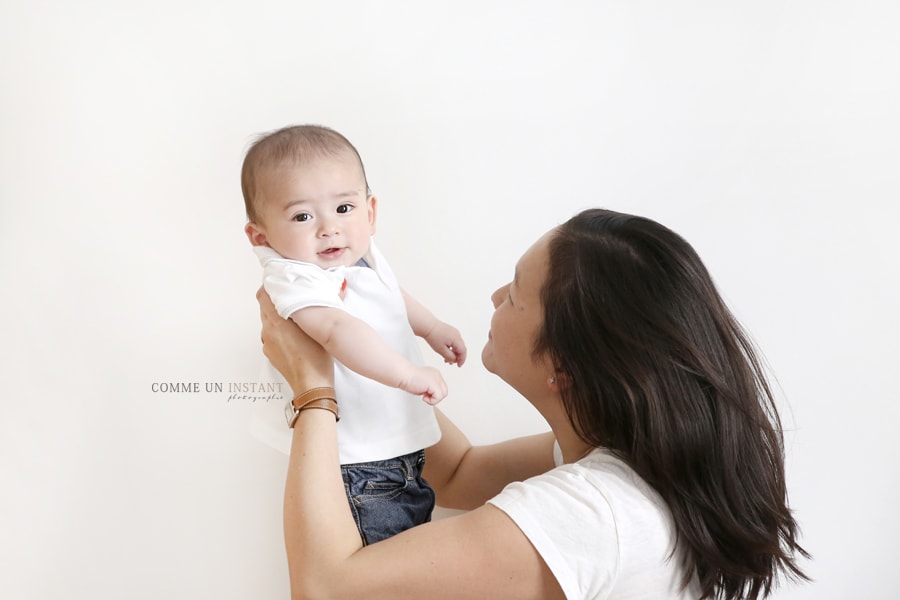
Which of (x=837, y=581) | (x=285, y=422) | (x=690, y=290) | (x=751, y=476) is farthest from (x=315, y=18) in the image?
(x=837, y=581)

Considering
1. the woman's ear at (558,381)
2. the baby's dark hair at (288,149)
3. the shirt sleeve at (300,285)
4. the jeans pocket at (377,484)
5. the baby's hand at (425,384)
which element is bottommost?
the jeans pocket at (377,484)

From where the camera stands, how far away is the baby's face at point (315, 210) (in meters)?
1.35

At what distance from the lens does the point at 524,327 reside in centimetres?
139

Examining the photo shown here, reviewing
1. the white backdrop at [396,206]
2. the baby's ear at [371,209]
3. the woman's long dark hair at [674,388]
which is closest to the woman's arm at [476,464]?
the white backdrop at [396,206]

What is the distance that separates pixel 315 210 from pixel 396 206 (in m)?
0.51

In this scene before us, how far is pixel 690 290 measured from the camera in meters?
1.26

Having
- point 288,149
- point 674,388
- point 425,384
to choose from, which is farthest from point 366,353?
point 674,388

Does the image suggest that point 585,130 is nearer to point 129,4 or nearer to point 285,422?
point 285,422

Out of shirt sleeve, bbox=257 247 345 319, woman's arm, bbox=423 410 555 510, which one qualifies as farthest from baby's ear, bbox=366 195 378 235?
woman's arm, bbox=423 410 555 510

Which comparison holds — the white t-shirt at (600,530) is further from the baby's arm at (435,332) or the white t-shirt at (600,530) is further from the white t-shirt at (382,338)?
the baby's arm at (435,332)

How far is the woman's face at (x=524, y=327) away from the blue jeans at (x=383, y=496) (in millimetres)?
259

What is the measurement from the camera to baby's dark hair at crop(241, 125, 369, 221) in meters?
1.37

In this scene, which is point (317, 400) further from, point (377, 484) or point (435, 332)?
point (435, 332)

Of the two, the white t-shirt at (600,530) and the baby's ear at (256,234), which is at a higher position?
the baby's ear at (256,234)
